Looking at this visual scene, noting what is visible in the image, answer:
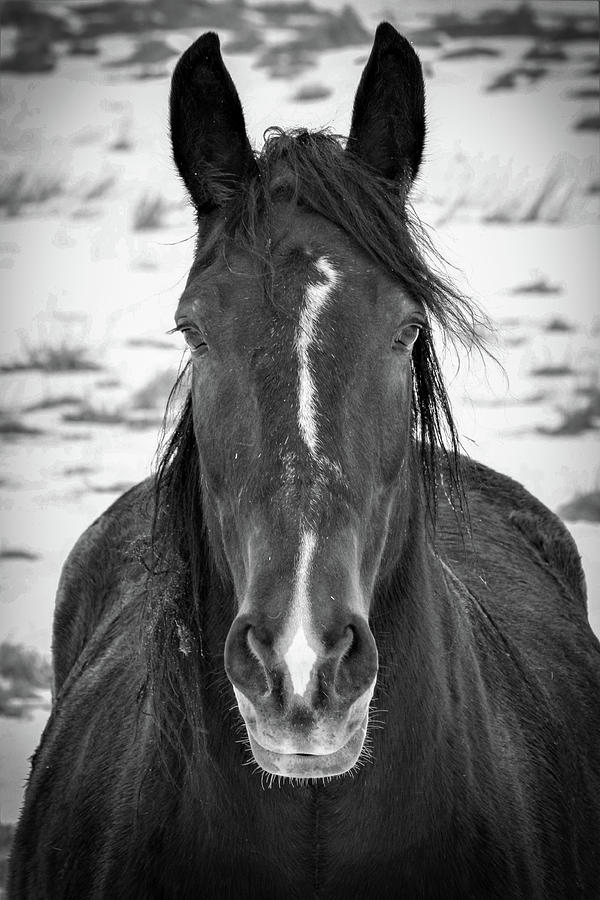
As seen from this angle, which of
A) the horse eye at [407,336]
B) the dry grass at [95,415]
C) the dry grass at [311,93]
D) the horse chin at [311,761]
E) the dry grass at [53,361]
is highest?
the dry grass at [311,93]

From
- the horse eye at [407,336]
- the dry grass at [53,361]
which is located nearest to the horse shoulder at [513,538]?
the horse eye at [407,336]

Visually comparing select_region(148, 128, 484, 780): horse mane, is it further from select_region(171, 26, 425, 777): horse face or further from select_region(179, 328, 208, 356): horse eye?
select_region(179, 328, 208, 356): horse eye

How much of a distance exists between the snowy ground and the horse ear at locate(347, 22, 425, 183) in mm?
4253

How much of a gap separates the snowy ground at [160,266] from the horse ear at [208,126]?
4.14 meters

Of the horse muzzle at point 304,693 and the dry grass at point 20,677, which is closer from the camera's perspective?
the horse muzzle at point 304,693

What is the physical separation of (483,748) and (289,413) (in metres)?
1.08

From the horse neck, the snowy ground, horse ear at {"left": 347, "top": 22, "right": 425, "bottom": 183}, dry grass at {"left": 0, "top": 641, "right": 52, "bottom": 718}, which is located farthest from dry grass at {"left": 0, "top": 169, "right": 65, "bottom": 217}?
the horse neck

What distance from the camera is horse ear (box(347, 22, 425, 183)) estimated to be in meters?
2.56

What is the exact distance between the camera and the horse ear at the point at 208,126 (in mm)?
2551

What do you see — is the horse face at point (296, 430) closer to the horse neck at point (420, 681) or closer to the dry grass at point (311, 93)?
the horse neck at point (420, 681)

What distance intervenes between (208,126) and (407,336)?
2.52 ft

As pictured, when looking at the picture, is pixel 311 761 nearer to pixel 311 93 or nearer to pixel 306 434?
pixel 306 434

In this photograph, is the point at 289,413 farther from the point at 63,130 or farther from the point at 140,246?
the point at 63,130

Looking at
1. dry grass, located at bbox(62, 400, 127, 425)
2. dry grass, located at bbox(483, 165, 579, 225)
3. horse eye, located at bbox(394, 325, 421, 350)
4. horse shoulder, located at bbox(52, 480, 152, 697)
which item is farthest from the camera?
dry grass, located at bbox(483, 165, 579, 225)
